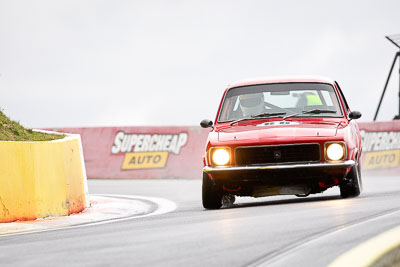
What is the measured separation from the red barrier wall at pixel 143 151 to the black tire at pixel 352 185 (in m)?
13.2

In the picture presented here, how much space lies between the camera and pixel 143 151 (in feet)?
76.4

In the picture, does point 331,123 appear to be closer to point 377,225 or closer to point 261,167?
point 261,167

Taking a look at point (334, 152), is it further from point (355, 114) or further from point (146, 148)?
point (146, 148)

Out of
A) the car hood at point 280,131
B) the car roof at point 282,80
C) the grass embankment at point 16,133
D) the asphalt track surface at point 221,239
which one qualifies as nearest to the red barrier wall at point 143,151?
the grass embankment at point 16,133

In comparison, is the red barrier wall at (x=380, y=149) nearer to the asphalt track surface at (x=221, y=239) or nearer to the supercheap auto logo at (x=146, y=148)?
the supercheap auto logo at (x=146, y=148)

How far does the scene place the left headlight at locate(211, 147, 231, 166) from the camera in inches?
347

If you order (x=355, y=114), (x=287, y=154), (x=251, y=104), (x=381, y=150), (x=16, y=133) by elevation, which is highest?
(x=251, y=104)

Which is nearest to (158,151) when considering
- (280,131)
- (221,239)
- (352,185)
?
(352,185)

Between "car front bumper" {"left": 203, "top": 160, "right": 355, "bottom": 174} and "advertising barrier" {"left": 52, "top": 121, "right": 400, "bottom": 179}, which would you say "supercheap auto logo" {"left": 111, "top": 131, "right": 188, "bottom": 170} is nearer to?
"advertising barrier" {"left": 52, "top": 121, "right": 400, "bottom": 179}

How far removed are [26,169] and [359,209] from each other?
152 inches

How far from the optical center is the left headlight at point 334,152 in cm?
864

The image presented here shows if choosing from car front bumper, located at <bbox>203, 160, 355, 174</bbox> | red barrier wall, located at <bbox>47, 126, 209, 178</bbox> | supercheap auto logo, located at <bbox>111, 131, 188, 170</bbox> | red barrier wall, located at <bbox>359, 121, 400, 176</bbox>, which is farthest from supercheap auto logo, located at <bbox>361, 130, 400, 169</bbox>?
car front bumper, located at <bbox>203, 160, 355, 174</bbox>

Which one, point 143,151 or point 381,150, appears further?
point 381,150

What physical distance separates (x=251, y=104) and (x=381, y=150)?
14.8 meters
